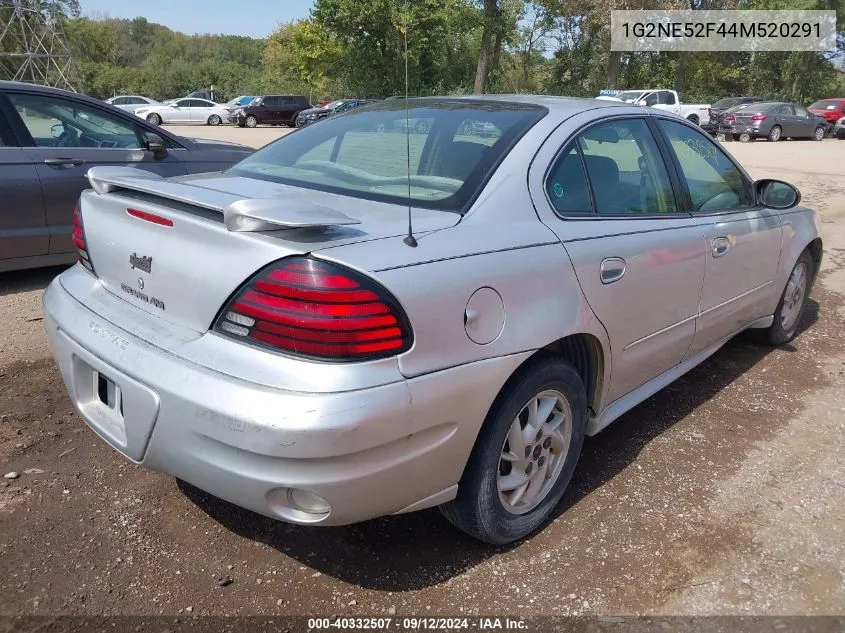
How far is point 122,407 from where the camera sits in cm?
224

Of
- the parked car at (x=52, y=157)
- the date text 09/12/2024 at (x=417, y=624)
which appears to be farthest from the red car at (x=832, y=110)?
the date text 09/12/2024 at (x=417, y=624)

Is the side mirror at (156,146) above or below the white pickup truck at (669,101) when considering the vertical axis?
below

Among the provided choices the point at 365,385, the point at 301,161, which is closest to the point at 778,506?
the point at 365,385

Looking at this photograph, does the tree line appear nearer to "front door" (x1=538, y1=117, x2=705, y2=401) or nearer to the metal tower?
the metal tower

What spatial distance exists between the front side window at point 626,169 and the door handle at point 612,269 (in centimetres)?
23

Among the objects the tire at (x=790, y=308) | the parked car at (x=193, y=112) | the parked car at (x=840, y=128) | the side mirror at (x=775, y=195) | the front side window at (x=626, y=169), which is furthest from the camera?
the parked car at (x=193, y=112)

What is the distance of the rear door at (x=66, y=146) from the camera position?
17.1 ft

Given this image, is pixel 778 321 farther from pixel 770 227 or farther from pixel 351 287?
pixel 351 287

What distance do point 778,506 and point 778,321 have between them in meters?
2.04

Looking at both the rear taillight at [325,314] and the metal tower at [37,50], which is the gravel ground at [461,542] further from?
the metal tower at [37,50]

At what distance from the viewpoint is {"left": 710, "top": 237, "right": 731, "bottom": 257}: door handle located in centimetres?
342

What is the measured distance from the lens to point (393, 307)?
6.46ft

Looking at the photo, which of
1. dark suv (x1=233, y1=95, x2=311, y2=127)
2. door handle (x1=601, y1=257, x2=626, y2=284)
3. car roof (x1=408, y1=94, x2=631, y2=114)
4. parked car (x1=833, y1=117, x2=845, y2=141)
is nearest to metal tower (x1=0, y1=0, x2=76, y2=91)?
dark suv (x1=233, y1=95, x2=311, y2=127)

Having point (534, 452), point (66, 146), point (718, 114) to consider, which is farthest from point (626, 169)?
point (718, 114)
